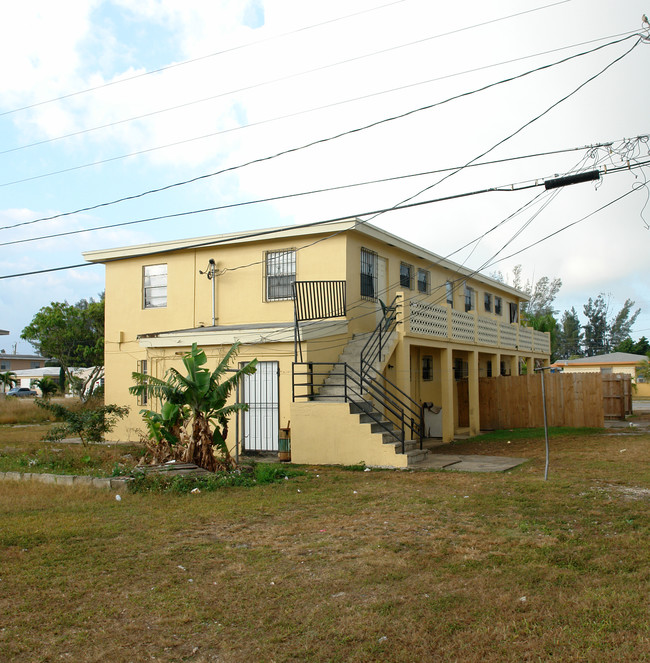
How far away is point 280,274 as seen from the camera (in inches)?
729

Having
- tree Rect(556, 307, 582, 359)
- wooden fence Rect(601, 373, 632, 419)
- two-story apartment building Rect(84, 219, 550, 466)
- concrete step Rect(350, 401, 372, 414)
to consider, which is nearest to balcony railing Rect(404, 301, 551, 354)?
two-story apartment building Rect(84, 219, 550, 466)

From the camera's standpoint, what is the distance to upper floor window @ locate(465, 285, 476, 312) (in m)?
26.4

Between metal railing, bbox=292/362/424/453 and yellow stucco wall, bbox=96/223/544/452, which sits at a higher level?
yellow stucco wall, bbox=96/223/544/452

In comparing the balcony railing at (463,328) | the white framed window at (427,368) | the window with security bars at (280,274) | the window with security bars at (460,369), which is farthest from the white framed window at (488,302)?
the window with security bars at (280,274)

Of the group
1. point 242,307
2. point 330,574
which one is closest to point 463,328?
point 242,307

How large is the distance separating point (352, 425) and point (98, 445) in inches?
326

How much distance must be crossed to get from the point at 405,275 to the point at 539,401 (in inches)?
263

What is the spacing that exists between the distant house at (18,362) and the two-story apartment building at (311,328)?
204ft

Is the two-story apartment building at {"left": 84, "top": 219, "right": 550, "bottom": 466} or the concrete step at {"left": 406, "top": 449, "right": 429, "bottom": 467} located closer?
the concrete step at {"left": 406, "top": 449, "right": 429, "bottom": 467}

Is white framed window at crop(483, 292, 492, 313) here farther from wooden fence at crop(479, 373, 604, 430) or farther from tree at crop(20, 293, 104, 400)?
tree at crop(20, 293, 104, 400)

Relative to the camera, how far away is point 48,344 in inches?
1630

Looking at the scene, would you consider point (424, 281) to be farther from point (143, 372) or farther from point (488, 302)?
point (143, 372)

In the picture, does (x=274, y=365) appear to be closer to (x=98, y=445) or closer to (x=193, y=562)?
(x=98, y=445)

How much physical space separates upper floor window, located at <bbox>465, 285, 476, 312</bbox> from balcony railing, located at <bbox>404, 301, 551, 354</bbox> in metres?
2.03
